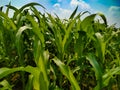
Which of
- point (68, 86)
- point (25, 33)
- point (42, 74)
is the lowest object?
point (68, 86)

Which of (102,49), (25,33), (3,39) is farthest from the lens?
(25,33)

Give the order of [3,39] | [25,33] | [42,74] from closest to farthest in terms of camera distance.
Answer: [42,74] < [3,39] < [25,33]

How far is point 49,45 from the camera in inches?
55.6

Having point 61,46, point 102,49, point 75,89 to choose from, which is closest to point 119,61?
point 102,49

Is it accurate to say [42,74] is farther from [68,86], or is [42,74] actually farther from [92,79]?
[92,79]

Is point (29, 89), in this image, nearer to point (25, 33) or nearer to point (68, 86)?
point (68, 86)

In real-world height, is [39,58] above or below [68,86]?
above

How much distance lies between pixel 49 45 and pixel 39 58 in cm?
59

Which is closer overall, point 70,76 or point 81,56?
point 70,76

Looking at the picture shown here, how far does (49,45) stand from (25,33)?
0.14 meters

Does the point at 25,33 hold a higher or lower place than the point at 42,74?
higher

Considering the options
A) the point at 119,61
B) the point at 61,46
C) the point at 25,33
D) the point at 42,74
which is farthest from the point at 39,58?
the point at 25,33

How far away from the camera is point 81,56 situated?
3.62 feet

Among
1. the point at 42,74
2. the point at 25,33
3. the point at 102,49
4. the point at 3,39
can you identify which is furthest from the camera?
the point at 25,33
